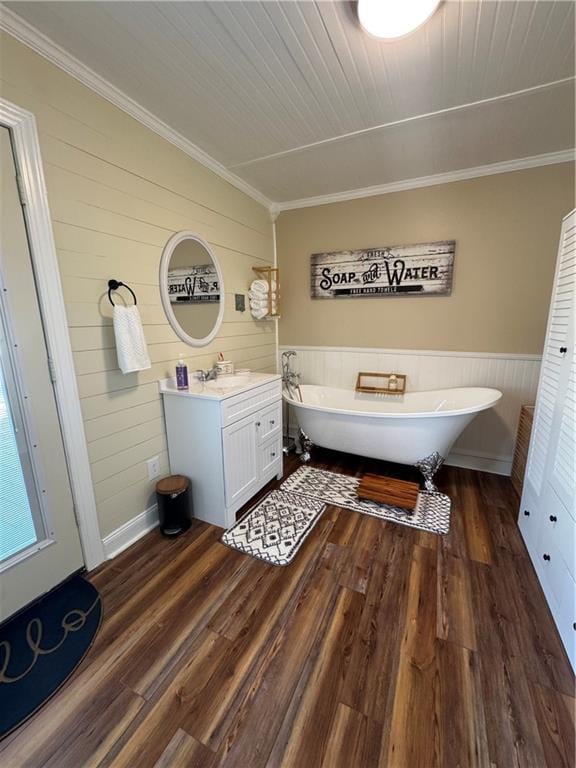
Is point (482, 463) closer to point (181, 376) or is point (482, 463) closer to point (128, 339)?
point (181, 376)

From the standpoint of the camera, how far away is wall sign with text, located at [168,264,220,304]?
210 centimetres

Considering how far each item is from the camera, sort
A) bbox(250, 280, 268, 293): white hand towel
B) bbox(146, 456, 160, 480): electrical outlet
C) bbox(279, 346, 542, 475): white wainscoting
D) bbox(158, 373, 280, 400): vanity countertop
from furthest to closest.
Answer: bbox(250, 280, 268, 293): white hand towel
bbox(279, 346, 542, 475): white wainscoting
bbox(146, 456, 160, 480): electrical outlet
bbox(158, 373, 280, 400): vanity countertop

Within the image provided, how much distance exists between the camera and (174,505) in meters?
1.95

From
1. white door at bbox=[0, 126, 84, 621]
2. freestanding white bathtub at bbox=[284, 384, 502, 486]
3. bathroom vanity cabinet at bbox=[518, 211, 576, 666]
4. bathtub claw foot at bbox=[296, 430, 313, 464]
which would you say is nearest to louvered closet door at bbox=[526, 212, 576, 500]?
bathroom vanity cabinet at bbox=[518, 211, 576, 666]

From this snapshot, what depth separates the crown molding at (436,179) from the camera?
7.45 ft

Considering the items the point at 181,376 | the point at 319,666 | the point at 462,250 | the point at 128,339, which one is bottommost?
the point at 319,666

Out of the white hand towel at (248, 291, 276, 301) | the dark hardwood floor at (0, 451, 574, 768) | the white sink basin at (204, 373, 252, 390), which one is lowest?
the dark hardwood floor at (0, 451, 574, 768)

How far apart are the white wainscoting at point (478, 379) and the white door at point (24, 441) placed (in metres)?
2.49

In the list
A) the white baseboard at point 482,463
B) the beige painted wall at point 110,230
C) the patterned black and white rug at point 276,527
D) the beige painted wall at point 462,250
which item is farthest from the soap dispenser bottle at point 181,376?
the white baseboard at point 482,463

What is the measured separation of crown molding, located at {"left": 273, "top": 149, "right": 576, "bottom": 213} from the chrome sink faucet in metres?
1.88

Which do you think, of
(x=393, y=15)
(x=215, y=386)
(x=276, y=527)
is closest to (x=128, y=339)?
(x=215, y=386)

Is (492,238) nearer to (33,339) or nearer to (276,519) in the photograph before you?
A: (276,519)

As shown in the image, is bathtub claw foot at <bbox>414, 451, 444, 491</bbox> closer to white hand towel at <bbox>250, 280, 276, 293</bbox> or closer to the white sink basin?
the white sink basin

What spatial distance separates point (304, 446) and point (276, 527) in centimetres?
100
